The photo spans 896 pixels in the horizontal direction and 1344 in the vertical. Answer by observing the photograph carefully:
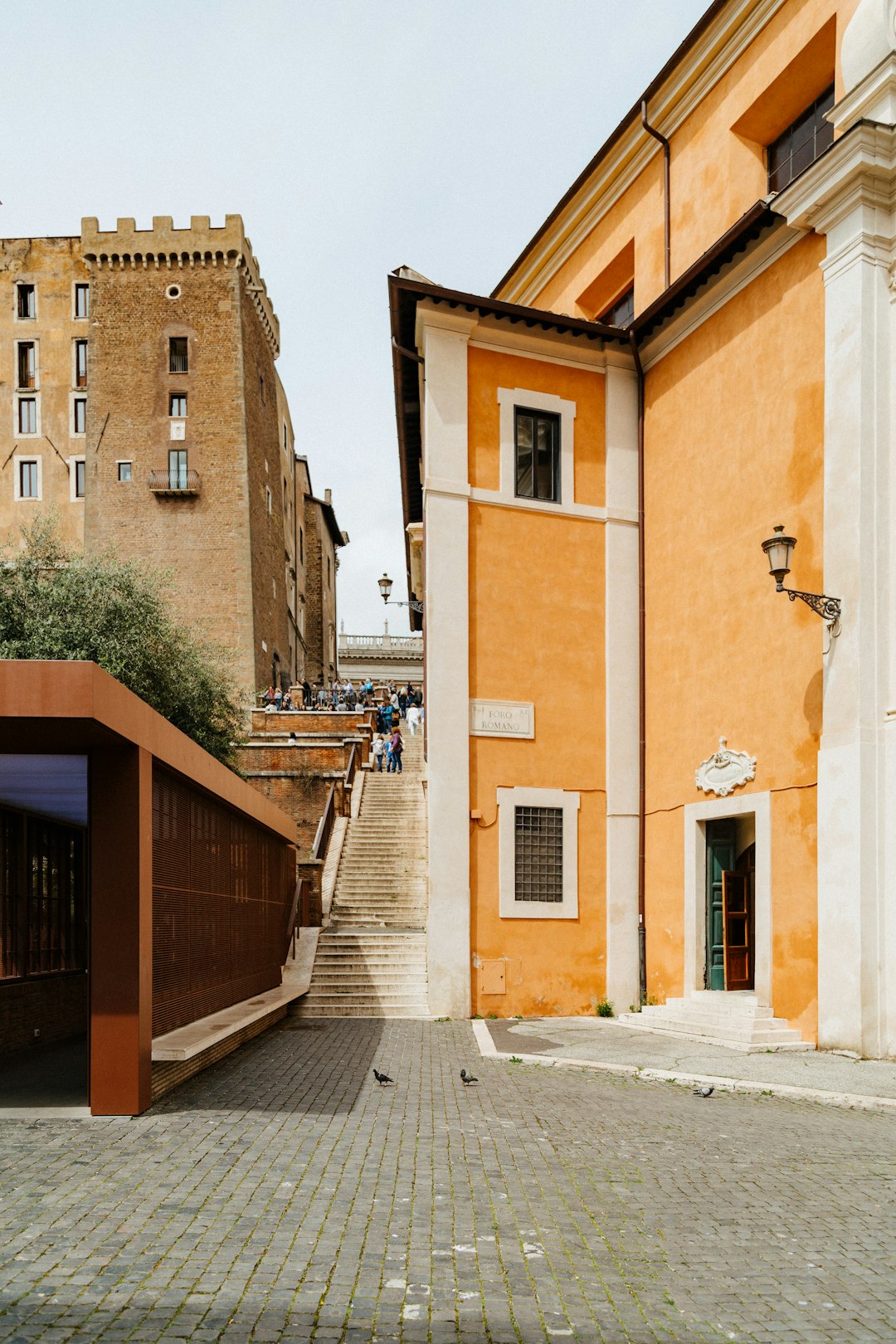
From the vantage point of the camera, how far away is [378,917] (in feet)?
62.9

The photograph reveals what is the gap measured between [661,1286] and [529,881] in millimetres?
10461

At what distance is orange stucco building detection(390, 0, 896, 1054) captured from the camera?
39.2ft

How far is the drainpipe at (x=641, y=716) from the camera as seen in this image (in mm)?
15523

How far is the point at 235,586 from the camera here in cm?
4544

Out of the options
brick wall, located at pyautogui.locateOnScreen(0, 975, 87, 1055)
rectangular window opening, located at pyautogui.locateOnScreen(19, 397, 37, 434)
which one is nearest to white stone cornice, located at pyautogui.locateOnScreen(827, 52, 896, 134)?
brick wall, located at pyautogui.locateOnScreen(0, 975, 87, 1055)

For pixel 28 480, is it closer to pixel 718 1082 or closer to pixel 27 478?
pixel 27 478

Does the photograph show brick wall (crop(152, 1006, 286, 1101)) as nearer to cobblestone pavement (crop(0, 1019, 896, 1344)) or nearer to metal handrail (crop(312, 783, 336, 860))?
A: cobblestone pavement (crop(0, 1019, 896, 1344))

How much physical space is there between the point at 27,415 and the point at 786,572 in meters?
44.8

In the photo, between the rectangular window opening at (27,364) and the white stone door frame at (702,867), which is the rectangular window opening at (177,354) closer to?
the rectangular window opening at (27,364)

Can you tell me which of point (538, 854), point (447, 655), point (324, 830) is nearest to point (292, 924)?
point (324, 830)

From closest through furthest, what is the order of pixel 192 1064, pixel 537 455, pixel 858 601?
pixel 192 1064 → pixel 858 601 → pixel 537 455

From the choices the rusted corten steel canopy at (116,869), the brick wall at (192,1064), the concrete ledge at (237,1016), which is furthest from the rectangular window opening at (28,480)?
the rusted corten steel canopy at (116,869)

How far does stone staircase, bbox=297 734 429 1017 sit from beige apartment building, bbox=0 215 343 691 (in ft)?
67.8

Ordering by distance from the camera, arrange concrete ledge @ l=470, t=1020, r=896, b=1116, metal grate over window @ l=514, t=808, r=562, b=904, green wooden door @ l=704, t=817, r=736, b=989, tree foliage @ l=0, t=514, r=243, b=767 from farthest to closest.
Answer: tree foliage @ l=0, t=514, r=243, b=767, metal grate over window @ l=514, t=808, r=562, b=904, green wooden door @ l=704, t=817, r=736, b=989, concrete ledge @ l=470, t=1020, r=896, b=1116
